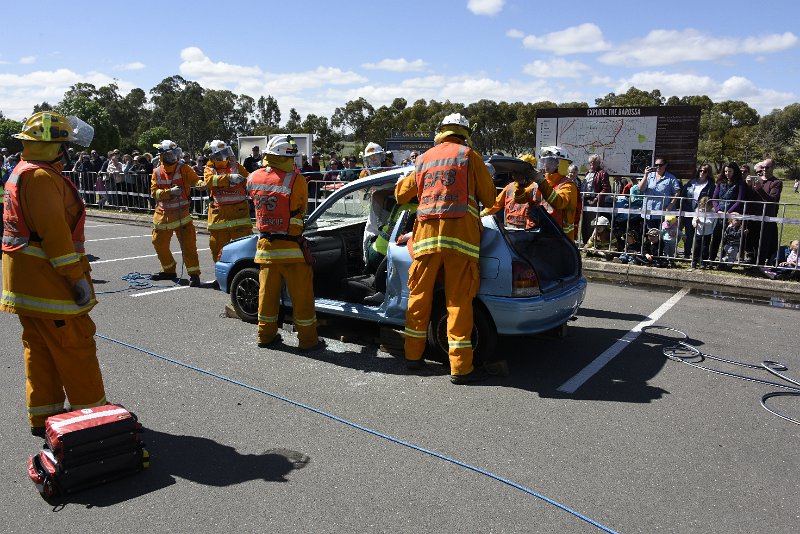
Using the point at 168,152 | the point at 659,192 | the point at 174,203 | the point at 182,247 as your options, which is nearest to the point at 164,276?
the point at 182,247

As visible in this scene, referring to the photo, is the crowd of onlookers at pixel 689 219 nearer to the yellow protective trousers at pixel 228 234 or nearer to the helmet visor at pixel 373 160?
the helmet visor at pixel 373 160

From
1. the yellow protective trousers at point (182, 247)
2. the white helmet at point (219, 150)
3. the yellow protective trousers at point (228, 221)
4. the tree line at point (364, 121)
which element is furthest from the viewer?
the tree line at point (364, 121)

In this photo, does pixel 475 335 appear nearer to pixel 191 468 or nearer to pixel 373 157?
pixel 191 468

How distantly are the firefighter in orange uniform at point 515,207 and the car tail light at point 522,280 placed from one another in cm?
111

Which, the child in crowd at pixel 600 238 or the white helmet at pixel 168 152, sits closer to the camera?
the white helmet at pixel 168 152

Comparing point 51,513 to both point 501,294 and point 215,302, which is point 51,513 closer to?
point 501,294

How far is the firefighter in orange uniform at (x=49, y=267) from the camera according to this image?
3.60 meters

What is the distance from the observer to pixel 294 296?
18.9ft

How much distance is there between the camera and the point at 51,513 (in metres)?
3.21

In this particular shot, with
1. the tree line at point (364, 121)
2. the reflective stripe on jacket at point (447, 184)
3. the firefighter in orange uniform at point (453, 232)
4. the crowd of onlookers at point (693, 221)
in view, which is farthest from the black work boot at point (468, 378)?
the tree line at point (364, 121)

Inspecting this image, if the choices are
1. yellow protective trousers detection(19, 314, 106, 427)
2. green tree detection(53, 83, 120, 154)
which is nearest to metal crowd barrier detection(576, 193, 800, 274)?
yellow protective trousers detection(19, 314, 106, 427)

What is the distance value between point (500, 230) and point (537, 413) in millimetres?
1540

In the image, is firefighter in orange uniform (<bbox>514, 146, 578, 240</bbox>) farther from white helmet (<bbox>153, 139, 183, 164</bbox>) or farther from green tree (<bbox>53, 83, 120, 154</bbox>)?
green tree (<bbox>53, 83, 120, 154</bbox>)

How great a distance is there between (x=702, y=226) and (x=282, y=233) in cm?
688
